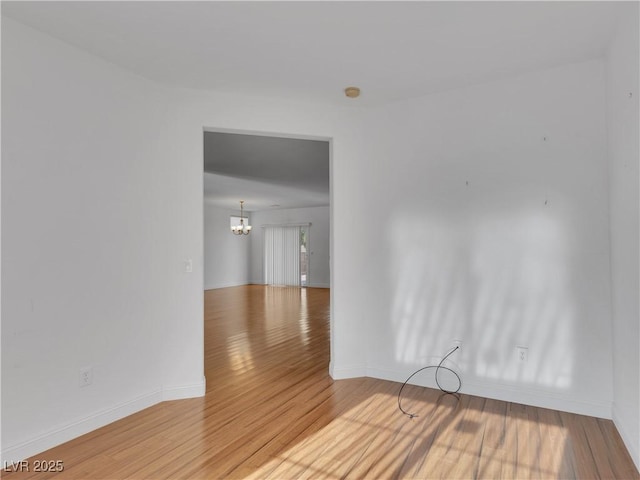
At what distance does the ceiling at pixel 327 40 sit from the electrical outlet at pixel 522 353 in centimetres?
215

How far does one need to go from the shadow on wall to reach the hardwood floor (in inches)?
12.5

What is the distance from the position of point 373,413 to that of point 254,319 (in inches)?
151

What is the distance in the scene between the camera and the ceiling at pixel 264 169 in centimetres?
464

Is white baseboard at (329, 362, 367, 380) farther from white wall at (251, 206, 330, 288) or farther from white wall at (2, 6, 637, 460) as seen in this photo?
white wall at (251, 206, 330, 288)

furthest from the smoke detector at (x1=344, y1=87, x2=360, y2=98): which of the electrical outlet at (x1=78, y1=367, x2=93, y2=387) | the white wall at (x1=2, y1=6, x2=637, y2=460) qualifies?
the electrical outlet at (x1=78, y1=367, x2=93, y2=387)

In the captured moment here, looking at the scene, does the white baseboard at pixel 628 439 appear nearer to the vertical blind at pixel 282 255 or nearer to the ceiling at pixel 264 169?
the ceiling at pixel 264 169

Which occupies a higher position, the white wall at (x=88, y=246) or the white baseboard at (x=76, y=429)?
the white wall at (x=88, y=246)

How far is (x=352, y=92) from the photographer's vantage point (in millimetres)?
3088

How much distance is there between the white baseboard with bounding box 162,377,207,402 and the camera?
2906 millimetres

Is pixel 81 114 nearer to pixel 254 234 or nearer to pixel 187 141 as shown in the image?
pixel 187 141

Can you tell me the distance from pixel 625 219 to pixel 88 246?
344 centimetres

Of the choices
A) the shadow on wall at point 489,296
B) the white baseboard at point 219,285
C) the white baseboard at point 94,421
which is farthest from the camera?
the white baseboard at point 219,285

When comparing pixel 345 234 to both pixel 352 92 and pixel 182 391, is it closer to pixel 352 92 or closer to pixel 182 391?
pixel 352 92

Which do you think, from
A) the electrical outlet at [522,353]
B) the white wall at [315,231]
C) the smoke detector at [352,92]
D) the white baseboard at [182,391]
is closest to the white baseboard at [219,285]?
Answer: the white wall at [315,231]
